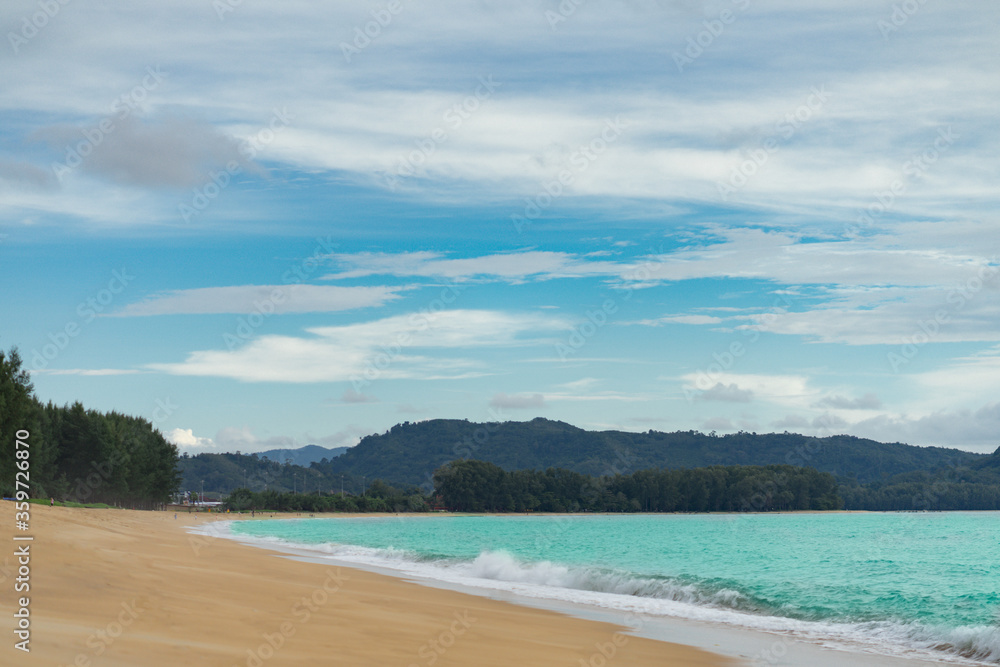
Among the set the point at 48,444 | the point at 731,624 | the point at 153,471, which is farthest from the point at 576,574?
the point at 153,471

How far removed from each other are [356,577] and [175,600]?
41.1ft

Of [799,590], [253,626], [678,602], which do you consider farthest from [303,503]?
[253,626]

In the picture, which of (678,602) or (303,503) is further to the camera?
(303,503)

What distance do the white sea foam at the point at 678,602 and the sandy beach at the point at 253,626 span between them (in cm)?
383

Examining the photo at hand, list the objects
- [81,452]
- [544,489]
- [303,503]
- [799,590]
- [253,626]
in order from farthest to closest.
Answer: [544,489]
[303,503]
[81,452]
[799,590]
[253,626]

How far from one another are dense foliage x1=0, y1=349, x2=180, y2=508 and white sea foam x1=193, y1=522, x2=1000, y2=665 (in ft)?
106

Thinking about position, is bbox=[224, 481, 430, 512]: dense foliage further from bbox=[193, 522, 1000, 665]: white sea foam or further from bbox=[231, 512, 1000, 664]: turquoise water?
bbox=[193, 522, 1000, 665]: white sea foam

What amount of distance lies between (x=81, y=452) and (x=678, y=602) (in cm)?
7749

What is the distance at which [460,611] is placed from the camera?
17.3 meters

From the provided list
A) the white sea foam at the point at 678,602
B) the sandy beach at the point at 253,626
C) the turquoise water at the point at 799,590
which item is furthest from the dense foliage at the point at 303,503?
the sandy beach at the point at 253,626

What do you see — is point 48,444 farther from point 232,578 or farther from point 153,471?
point 232,578

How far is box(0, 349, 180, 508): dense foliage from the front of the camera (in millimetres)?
54469

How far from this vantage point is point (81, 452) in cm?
8162

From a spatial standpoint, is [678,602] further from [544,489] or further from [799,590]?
[544,489]
